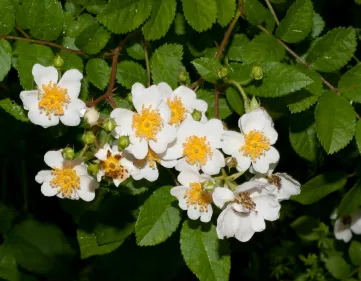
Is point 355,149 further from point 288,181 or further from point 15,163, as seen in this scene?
point 15,163

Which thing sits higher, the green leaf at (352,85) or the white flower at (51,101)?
the green leaf at (352,85)

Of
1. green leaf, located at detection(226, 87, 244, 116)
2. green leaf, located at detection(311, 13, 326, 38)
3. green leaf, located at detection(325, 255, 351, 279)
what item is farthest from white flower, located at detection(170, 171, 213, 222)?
green leaf, located at detection(325, 255, 351, 279)

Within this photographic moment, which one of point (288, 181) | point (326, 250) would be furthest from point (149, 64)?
point (326, 250)

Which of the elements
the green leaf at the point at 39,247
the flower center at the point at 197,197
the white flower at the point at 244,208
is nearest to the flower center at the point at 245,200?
the white flower at the point at 244,208

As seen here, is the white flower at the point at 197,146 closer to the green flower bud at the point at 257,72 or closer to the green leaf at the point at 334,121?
the green flower bud at the point at 257,72

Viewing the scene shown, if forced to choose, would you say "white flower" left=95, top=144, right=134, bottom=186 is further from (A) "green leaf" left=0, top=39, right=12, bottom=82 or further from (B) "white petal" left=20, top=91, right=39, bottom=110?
(A) "green leaf" left=0, top=39, right=12, bottom=82

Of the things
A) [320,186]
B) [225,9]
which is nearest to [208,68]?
[225,9]
